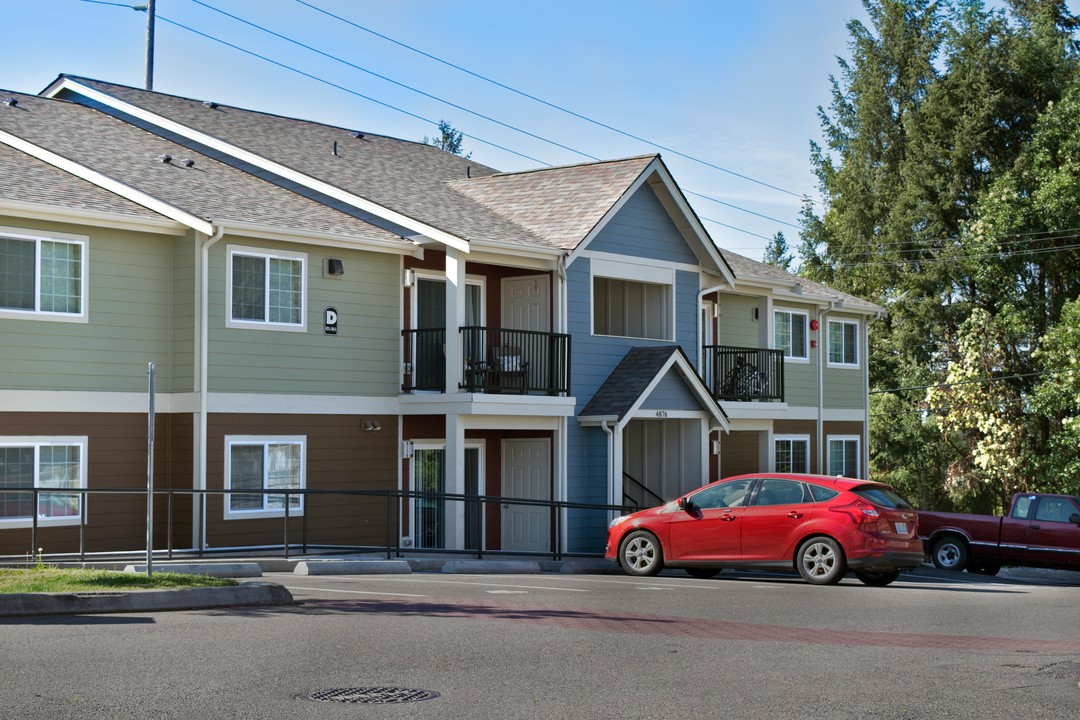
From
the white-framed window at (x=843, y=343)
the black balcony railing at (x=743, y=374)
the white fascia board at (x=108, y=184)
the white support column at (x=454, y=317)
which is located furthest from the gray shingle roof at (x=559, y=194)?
the white-framed window at (x=843, y=343)

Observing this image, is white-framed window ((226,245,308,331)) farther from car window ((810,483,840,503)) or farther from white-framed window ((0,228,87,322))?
car window ((810,483,840,503))

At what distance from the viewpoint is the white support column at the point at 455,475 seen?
2411 cm

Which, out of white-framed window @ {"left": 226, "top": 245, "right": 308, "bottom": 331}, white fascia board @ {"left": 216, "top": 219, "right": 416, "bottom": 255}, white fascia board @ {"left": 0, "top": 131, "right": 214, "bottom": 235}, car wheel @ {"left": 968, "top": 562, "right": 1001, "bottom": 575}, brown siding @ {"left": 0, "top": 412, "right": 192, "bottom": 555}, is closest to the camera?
brown siding @ {"left": 0, "top": 412, "right": 192, "bottom": 555}

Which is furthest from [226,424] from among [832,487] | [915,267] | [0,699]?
[915,267]

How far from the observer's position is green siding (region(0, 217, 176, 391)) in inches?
812

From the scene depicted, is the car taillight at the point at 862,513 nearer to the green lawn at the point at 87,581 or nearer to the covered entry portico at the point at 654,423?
the covered entry portico at the point at 654,423

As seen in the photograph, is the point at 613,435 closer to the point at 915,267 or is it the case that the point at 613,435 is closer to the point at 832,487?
the point at 832,487

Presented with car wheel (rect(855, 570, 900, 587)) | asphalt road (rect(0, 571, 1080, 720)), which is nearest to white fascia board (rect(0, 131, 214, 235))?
asphalt road (rect(0, 571, 1080, 720))

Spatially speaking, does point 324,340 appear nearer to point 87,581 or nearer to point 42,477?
point 42,477

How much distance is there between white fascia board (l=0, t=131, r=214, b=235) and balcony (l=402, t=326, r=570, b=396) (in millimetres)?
4740

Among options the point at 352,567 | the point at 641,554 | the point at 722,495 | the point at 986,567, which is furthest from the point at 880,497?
the point at 986,567

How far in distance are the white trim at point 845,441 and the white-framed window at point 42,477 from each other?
20818mm

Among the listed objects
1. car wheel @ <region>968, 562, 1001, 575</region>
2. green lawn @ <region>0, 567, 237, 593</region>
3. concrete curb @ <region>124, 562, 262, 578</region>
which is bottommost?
car wheel @ <region>968, 562, 1001, 575</region>

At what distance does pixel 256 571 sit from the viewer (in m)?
19.0
